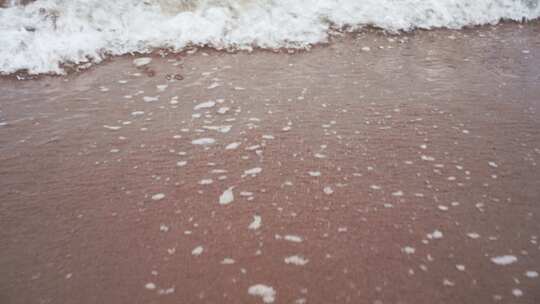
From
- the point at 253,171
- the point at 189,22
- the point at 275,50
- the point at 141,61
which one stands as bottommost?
the point at 253,171

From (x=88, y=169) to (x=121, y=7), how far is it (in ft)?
12.4

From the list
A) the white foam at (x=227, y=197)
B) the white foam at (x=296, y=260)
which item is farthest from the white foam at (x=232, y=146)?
the white foam at (x=296, y=260)

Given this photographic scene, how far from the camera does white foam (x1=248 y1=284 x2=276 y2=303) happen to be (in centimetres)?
203

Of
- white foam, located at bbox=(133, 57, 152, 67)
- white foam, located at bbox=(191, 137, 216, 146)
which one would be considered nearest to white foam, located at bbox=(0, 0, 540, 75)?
white foam, located at bbox=(133, 57, 152, 67)

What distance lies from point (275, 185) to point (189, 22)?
12.7ft

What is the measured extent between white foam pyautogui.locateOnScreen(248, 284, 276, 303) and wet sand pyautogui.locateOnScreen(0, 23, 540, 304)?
0.03 meters

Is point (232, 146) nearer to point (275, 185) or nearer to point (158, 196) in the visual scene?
point (275, 185)

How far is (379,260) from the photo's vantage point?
222 centimetres

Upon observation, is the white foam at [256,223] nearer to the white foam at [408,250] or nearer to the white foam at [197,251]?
the white foam at [197,251]

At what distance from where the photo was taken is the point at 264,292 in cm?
206

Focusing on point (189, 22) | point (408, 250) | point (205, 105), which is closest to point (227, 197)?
point (408, 250)

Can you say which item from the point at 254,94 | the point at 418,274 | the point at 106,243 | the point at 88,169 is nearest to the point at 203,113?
the point at 254,94

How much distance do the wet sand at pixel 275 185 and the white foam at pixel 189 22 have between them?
71cm

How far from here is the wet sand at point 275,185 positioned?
213 centimetres
